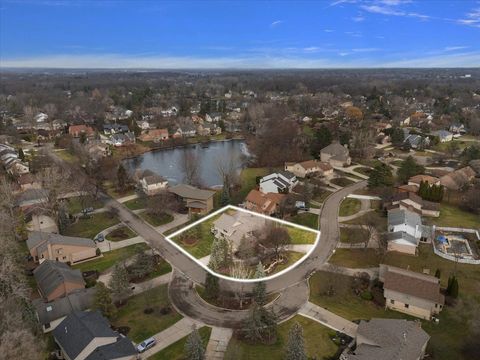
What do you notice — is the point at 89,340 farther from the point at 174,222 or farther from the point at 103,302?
the point at 174,222

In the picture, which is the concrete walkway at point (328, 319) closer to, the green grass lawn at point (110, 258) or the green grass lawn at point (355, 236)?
the green grass lawn at point (355, 236)

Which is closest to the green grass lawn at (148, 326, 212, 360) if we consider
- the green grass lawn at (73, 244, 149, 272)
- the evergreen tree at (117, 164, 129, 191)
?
the green grass lawn at (73, 244, 149, 272)

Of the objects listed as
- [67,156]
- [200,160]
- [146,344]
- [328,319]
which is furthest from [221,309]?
[67,156]

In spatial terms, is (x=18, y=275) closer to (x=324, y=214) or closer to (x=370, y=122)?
(x=324, y=214)

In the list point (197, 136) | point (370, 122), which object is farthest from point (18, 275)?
point (370, 122)

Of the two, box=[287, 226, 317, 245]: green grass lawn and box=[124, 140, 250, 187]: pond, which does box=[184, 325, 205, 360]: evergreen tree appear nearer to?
box=[287, 226, 317, 245]: green grass lawn

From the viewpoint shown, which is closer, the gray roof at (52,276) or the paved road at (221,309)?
the paved road at (221,309)

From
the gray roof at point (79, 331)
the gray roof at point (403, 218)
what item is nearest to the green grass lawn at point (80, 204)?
the gray roof at point (79, 331)
